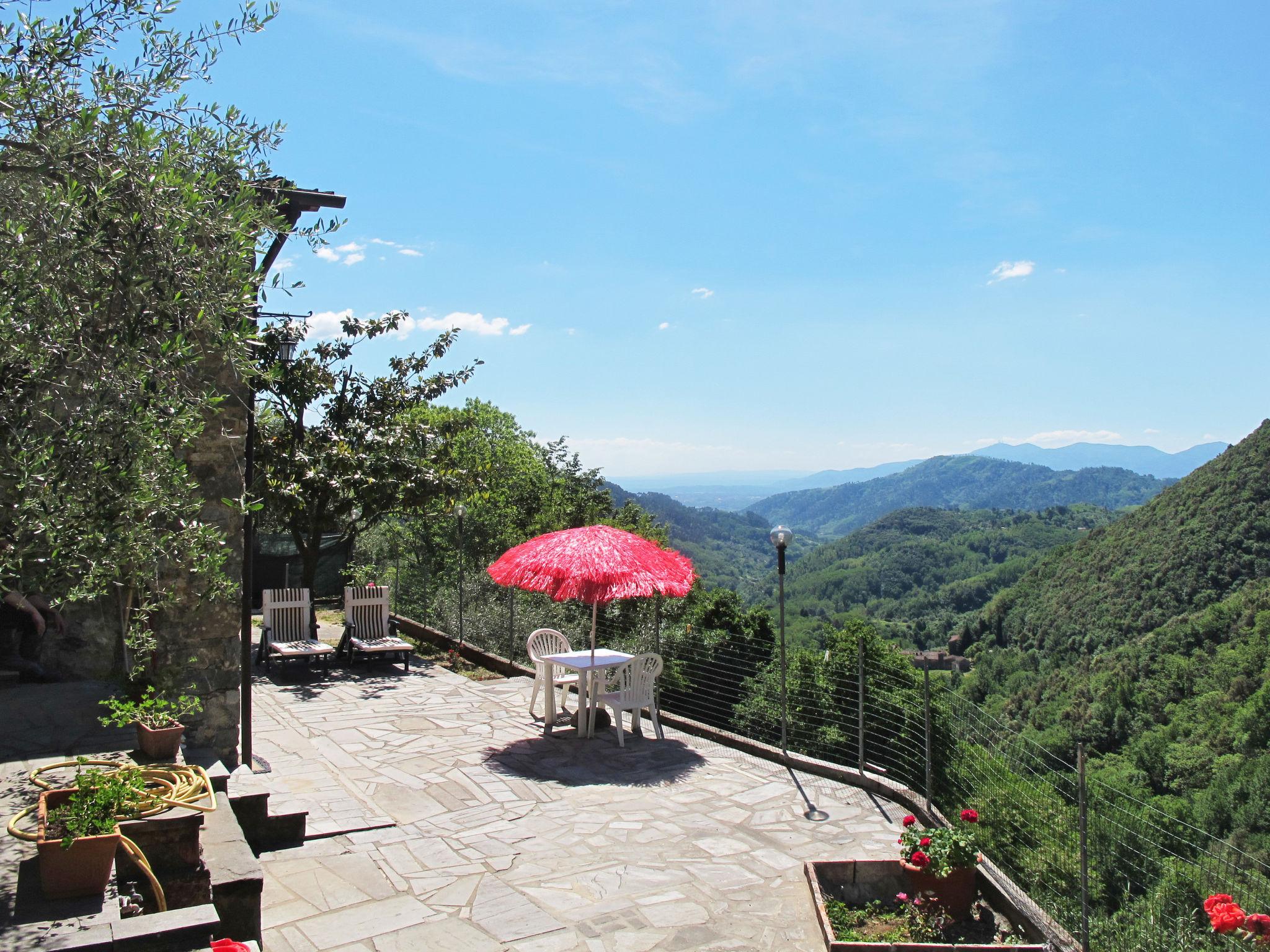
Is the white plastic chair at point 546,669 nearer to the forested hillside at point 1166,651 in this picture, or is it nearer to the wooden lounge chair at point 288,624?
the wooden lounge chair at point 288,624

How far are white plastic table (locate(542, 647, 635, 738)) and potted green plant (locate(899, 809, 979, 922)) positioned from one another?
368cm

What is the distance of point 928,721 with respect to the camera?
6145 mm

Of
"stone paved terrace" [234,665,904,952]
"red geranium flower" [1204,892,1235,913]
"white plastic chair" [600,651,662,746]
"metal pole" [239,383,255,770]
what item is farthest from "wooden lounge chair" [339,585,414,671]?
"red geranium flower" [1204,892,1235,913]

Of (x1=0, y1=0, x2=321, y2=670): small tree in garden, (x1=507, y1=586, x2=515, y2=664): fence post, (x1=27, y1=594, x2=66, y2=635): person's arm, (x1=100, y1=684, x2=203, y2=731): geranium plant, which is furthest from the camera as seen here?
(x1=507, y1=586, x2=515, y2=664): fence post

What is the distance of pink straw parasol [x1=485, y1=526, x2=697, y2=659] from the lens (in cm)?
775

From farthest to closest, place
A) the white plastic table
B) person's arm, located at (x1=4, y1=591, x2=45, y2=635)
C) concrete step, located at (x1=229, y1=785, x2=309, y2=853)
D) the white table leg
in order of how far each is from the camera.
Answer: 1. the white table leg
2. the white plastic table
3. person's arm, located at (x1=4, y1=591, x2=45, y2=635)
4. concrete step, located at (x1=229, y1=785, x2=309, y2=853)

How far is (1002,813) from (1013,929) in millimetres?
2592

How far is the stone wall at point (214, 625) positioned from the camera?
6020mm

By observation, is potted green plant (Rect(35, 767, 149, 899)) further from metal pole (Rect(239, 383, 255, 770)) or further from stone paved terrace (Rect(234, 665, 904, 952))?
metal pole (Rect(239, 383, 255, 770))

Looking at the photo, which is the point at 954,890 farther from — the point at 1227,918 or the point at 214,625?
the point at 214,625

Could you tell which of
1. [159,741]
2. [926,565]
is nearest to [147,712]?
[159,741]

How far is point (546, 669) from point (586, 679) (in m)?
0.44

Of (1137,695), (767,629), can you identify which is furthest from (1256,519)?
(767,629)

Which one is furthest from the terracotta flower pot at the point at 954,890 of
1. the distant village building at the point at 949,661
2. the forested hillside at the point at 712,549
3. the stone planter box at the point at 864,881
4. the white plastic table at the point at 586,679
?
the forested hillside at the point at 712,549
